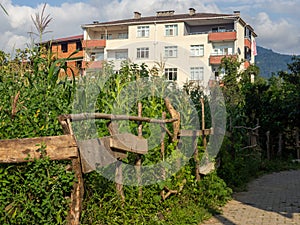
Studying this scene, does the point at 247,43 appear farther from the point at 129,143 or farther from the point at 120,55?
the point at 129,143

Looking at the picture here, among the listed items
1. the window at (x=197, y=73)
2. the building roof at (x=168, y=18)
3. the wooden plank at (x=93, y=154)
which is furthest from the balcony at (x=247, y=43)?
the wooden plank at (x=93, y=154)

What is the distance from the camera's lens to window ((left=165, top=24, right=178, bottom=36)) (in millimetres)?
39938

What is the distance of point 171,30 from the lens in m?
40.2

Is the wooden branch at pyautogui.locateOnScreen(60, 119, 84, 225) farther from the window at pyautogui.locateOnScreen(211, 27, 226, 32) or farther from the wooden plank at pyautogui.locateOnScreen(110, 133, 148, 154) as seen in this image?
the window at pyautogui.locateOnScreen(211, 27, 226, 32)

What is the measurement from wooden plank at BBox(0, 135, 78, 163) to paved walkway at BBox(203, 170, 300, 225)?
3.66 meters

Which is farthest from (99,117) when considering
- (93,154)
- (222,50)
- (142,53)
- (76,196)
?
(222,50)

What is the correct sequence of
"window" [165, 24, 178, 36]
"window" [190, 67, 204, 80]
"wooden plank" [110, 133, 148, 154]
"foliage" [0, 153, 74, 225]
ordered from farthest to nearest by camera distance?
1. "window" [165, 24, 178, 36]
2. "window" [190, 67, 204, 80]
3. "wooden plank" [110, 133, 148, 154]
4. "foliage" [0, 153, 74, 225]

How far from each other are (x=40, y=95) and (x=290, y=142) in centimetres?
1663

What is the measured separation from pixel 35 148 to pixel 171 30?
37.1 meters

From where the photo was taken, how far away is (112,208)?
17.5ft

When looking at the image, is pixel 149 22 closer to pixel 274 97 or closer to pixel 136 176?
pixel 274 97

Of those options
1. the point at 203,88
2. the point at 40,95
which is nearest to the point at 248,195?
the point at 203,88

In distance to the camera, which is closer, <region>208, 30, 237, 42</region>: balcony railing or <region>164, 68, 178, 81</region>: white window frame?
<region>164, 68, 178, 81</region>: white window frame

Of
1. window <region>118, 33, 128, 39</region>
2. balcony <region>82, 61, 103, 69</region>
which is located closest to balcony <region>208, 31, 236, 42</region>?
window <region>118, 33, 128, 39</region>
